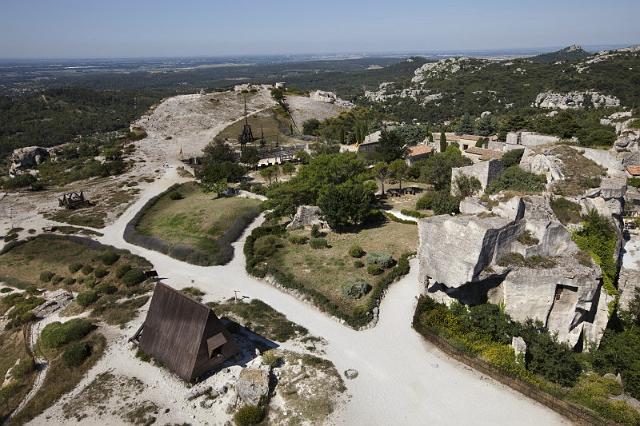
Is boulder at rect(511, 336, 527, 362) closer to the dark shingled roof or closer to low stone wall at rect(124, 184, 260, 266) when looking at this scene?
the dark shingled roof

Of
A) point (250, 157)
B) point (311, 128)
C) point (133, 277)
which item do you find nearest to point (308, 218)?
point (133, 277)

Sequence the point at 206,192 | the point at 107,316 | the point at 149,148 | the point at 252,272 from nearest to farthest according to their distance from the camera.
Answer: the point at 107,316 < the point at 252,272 < the point at 206,192 < the point at 149,148

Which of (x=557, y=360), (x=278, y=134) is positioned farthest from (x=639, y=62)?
(x=557, y=360)

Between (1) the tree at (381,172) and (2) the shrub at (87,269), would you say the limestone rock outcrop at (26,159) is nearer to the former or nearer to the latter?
(2) the shrub at (87,269)

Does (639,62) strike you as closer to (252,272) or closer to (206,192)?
(206,192)

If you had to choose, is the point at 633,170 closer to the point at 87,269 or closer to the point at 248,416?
the point at 248,416

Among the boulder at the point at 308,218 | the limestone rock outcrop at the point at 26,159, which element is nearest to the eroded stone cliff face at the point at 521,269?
the boulder at the point at 308,218
